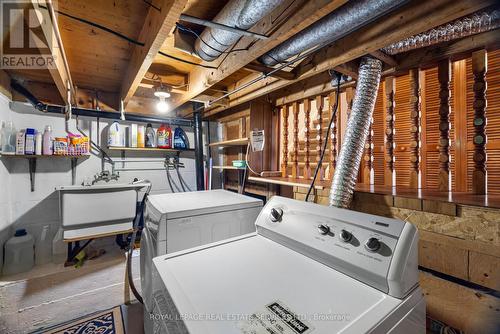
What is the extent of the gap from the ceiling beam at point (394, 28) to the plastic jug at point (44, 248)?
3225 millimetres

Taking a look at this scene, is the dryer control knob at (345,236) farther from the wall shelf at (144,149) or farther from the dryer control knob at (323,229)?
the wall shelf at (144,149)

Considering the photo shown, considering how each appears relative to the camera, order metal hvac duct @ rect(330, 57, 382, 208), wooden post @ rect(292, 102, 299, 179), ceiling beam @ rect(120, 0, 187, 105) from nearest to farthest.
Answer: ceiling beam @ rect(120, 0, 187, 105) → metal hvac duct @ rect(330, 57, 382, 208) → wooden post @ rect(292, 102, 299, 179)

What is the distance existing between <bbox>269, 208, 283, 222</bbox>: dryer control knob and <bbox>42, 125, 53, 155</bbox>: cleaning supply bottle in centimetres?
255

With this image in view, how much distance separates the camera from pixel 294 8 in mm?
940

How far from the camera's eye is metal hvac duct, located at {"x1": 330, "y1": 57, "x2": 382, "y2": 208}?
1.18 metres

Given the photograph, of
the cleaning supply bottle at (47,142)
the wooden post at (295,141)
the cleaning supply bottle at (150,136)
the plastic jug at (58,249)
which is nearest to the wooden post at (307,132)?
the wooden post at (295,141)

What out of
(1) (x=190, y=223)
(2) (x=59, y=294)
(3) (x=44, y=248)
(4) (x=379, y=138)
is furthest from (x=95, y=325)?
(4) (x=379, y=138)

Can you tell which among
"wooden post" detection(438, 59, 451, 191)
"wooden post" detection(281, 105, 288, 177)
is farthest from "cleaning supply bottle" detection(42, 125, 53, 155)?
"wooden post" detection(438, 59, 451, 191)

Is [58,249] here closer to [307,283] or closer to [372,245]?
[307,283]

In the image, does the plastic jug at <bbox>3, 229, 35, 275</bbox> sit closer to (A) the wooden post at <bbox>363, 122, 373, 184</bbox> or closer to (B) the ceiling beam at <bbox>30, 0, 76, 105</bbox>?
(B) the ceiling beam at <bbox>30, 0, 76, 105</bbox>

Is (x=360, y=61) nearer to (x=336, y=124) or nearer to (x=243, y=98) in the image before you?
(x=336, y=124)

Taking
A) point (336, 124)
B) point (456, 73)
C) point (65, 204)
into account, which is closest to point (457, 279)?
point (456, 73)

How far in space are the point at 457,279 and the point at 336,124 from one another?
45.4 inches

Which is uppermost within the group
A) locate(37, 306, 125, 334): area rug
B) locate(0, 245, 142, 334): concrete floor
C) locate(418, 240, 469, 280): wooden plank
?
locate(418, 240, 469, 280): wooden plank
